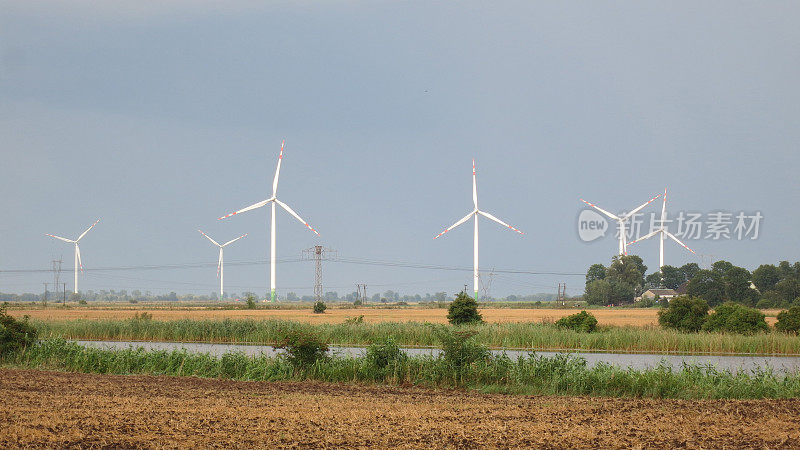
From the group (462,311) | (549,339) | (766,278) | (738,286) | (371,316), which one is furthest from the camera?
(766,278)

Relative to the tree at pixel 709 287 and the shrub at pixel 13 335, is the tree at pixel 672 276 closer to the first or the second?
the tree at pixel 709 287

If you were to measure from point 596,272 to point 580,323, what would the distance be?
492 feet

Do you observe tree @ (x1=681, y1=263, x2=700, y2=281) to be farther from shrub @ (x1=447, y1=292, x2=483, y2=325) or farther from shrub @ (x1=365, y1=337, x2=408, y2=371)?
shrub @ (x1=365, y1=337, x2=408, y2=371)

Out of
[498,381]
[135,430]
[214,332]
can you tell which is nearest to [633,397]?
[498,381]

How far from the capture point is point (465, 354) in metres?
25.1

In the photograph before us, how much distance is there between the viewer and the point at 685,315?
54125 mm

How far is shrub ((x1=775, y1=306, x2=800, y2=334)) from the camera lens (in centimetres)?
4662

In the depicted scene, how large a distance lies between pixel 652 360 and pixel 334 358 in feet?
59.4

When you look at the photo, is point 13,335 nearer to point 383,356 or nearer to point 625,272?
point 383,356

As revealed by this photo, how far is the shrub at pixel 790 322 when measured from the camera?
46.6 metres

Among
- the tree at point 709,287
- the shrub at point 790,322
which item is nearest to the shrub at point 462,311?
the shrub at point 790,322

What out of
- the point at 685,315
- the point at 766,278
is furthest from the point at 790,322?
the point at 766,278

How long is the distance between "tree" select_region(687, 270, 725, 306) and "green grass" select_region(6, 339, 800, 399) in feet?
360

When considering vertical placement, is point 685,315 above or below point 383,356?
below
